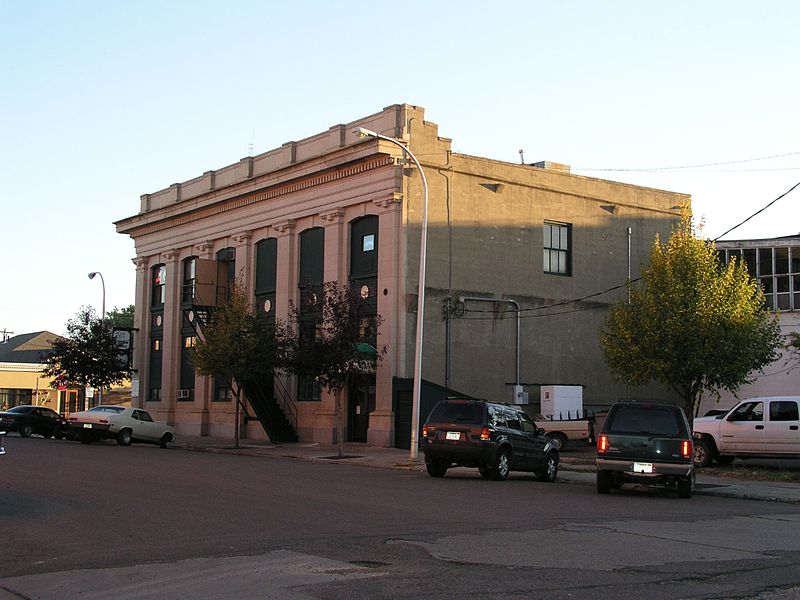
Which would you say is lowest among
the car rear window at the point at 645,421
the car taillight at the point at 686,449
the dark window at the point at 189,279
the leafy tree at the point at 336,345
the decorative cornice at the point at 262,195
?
the car taillight at the point at 686,449

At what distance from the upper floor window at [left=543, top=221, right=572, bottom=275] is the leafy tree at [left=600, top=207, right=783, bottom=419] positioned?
7817 mm

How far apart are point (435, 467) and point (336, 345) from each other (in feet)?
31.8

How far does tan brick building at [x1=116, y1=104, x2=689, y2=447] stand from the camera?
35375mm

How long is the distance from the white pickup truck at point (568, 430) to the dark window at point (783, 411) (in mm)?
9286

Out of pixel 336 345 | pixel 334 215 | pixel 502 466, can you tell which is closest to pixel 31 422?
pixel 334 215

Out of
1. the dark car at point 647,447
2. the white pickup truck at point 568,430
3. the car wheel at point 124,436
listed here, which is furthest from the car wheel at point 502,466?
the car wheel at point 124,436

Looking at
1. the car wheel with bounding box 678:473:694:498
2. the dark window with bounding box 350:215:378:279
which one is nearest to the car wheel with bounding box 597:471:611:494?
the car wheel with bounding box 678:473:694:498

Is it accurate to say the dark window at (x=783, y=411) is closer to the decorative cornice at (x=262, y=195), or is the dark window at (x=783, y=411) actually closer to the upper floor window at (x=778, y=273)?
the decorative cornice at (x=262, y=195)

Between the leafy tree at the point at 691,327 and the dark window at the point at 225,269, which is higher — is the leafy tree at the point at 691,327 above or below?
below

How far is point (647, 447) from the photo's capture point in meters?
18.4

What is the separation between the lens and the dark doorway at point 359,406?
36.9m

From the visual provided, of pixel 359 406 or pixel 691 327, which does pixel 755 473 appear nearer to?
pixel 691 327

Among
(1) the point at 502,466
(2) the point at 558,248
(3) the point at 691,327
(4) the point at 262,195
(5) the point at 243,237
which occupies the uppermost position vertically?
(4) the point at 262,195

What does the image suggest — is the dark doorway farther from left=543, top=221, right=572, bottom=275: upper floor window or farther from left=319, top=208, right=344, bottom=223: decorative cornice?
left=543, top=221, right=572, bottom=275: upper floor window
